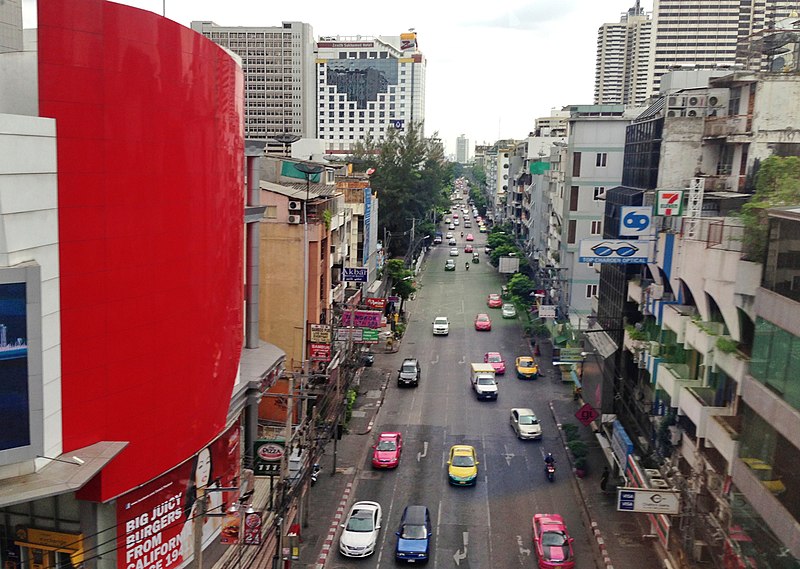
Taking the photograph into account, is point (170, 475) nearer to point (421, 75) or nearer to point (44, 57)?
point (44, 57)

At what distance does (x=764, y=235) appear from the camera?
18203mm

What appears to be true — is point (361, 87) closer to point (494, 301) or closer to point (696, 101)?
point (494, 301)

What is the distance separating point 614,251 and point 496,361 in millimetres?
24286

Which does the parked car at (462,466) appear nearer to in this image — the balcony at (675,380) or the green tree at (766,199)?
the balcony at (675,380)

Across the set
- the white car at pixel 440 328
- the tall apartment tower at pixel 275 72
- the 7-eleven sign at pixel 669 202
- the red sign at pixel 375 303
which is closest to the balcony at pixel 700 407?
the 7-eleven sign at pixel 669 202

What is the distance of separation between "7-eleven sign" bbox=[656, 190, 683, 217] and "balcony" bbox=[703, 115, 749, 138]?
5.13 m

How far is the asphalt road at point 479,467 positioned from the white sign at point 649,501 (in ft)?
16.8

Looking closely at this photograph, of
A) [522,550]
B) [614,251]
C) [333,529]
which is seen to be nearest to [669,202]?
[614,251]

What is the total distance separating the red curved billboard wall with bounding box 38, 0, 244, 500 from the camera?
47.4 ft

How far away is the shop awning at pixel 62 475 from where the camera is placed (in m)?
13.4

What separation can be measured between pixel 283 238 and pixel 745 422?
21968 millimetres

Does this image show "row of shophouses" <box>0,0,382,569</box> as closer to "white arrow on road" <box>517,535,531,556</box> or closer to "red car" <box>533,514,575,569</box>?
"red car" <box>533,514,575,569</box>

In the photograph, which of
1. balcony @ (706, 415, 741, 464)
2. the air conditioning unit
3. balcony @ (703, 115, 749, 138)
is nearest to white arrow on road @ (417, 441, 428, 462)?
balcony @ (706, 415, 741, 464)

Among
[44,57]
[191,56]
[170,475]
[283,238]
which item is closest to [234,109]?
[191,56]
